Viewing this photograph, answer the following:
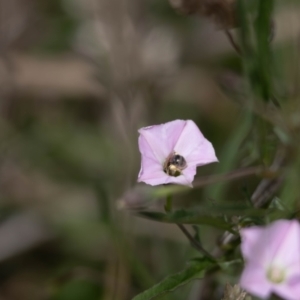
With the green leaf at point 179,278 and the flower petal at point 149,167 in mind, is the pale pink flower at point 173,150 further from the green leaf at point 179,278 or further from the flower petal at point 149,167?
the green leaf at point 179,278

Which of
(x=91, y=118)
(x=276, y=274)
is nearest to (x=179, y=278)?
(x=276, y=274)

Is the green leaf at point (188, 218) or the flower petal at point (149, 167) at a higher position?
the flower petal at point (149, 167)

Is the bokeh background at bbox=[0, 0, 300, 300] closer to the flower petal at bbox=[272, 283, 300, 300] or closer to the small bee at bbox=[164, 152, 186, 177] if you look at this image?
the small bee at bbox=[164, 152, 186, 177]

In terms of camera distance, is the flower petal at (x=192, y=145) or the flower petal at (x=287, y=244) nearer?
the flower petal at (x=287, y=244)

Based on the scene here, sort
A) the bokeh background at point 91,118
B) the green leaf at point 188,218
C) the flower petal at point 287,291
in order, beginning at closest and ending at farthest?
the flower petal at point 287,291 < the green leaf at point 188,218 < the bokeh background at point 91,118

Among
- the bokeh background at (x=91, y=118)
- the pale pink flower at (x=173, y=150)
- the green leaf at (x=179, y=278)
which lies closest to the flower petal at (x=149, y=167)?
the pale pink flower at (x=173, y=150)

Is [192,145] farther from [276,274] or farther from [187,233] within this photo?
[276,274]

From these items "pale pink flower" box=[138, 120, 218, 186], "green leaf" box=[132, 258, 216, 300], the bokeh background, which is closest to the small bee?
"pale pink flower" box=[138, 120, 218, 186]
